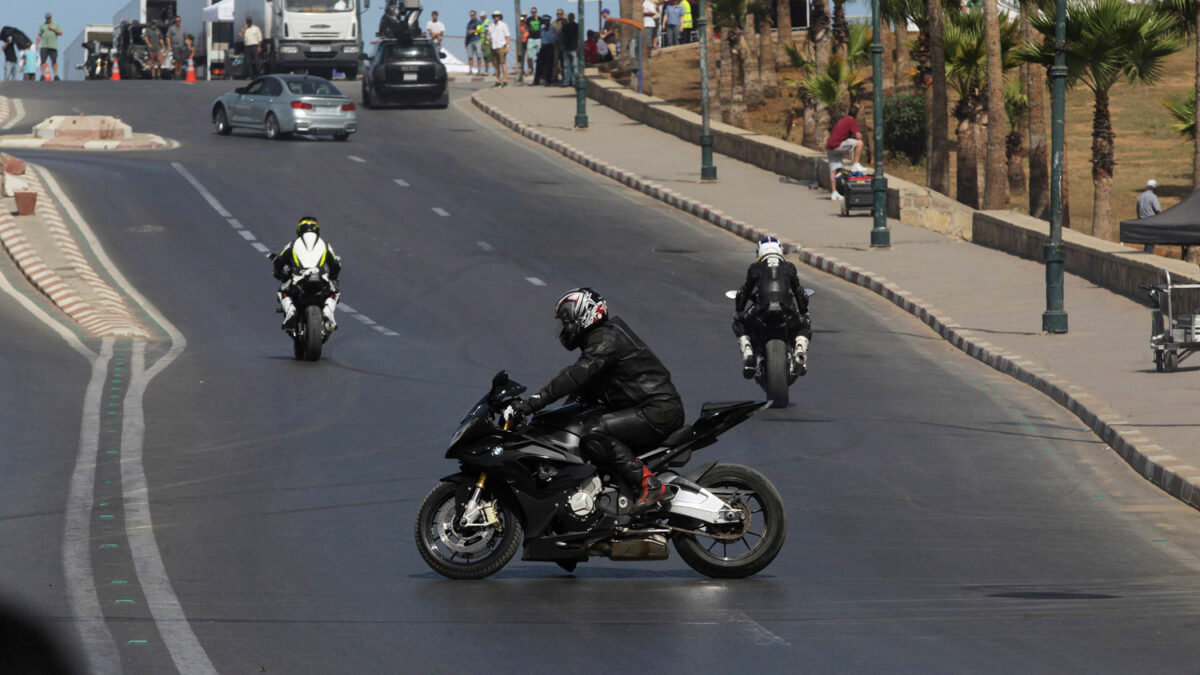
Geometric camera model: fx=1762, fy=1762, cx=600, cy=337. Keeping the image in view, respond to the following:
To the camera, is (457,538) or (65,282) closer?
(457,538)

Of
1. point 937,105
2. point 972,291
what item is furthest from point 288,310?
point 937,105

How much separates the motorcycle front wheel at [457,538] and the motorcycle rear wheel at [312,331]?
32.7 feet

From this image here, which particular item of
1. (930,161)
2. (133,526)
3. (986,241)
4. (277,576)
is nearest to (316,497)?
(133,526)

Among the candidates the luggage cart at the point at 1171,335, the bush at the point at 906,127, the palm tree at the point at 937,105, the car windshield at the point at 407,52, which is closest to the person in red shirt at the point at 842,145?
the palm tree at the point at 937,105

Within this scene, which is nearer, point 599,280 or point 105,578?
point 105,578

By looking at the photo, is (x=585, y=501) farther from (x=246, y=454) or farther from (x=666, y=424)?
(x=246, y=454)

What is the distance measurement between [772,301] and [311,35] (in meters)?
41.0

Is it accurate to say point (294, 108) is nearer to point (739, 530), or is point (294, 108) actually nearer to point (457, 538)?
point (457, 538)

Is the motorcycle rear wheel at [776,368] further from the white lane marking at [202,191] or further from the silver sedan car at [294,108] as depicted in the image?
the silver sedan car at [294,108]

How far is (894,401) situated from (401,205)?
18.8m

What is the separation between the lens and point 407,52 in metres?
49.7

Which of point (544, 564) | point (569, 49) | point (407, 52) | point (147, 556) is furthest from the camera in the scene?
point (569, 49)

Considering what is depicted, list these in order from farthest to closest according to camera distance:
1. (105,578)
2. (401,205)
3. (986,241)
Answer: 1. (401,205)
2. (986,241)
3. (105,578)

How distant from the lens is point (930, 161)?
3906cm
